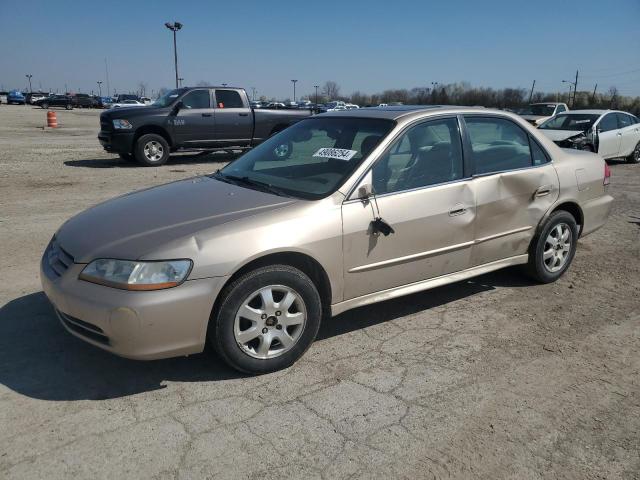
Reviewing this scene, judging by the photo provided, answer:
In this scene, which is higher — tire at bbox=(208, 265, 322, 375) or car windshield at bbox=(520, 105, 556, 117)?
car windshield at bbox=(520, 105, 556, 117)

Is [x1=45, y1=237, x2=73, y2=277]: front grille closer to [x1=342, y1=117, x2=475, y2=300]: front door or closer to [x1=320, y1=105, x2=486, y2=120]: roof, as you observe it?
[x1=342, y1=117, x2=475, y2=300]: front door

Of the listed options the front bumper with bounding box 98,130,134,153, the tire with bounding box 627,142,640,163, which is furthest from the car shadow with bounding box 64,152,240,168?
the tire with bounding box 627,142,640,163

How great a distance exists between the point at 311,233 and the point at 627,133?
554 inches

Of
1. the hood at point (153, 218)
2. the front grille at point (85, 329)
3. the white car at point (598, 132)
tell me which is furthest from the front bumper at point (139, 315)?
the white car at point (598, 132)

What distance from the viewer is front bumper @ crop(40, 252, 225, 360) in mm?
2803

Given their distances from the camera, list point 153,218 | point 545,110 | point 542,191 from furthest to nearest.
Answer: point 545,110, point 542,191, point 153,218

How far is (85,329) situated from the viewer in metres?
2.96

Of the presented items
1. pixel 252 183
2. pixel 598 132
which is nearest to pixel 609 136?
pixel 598 132

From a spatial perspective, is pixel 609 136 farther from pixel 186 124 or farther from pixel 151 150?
pixel 151 150

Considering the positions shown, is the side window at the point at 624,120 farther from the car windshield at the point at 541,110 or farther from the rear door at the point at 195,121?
the rear door at the point at 195,121

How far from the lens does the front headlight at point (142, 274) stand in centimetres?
283

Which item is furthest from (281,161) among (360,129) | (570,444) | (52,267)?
(570,444)

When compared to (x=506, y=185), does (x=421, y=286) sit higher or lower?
lower

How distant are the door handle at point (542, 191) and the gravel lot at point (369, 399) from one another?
0.89 meters
